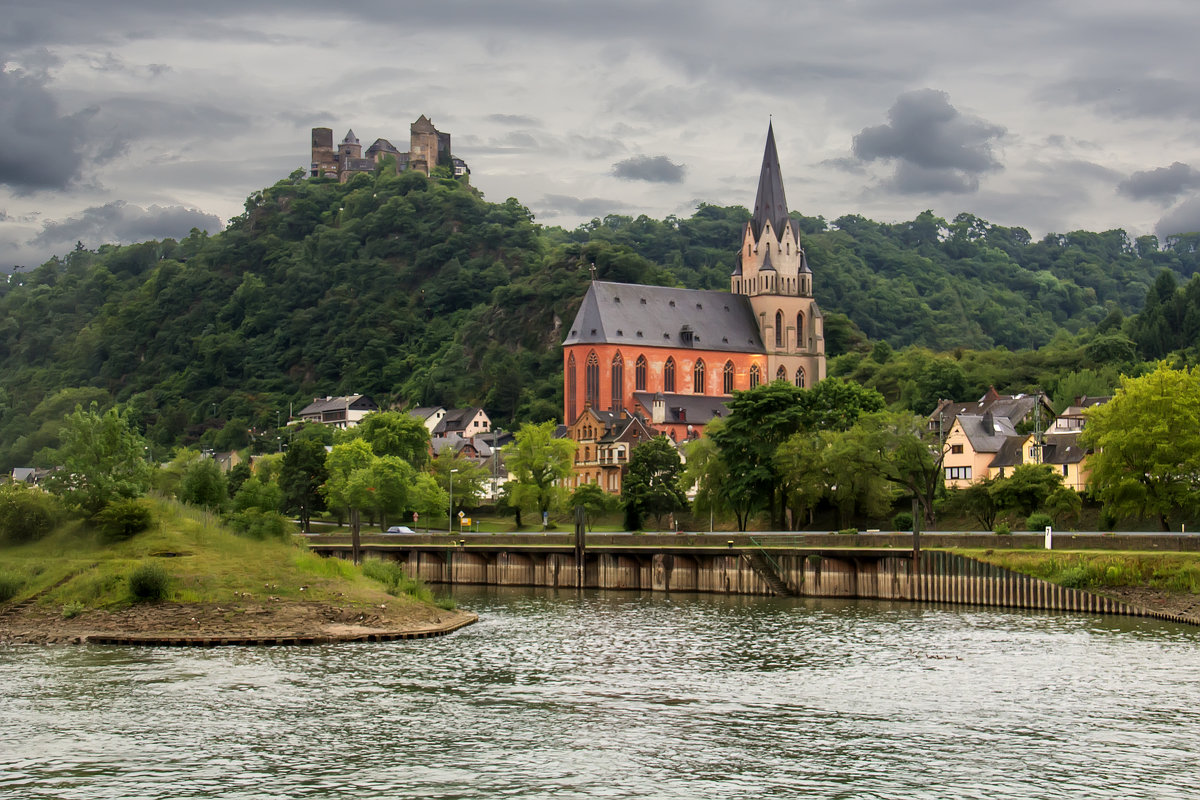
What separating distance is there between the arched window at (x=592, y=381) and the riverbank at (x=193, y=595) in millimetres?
99317

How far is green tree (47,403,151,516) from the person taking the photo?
5909 centimetres

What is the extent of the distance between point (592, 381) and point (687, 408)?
10556 mm

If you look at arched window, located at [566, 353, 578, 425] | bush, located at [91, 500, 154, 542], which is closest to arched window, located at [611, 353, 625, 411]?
arched window, located at [566, 353, 578, 425]

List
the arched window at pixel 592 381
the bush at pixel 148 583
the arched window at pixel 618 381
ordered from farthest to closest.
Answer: the arched window at pixel 618 381, the arched window at pixel 592 381, the bush at pixel 148 583

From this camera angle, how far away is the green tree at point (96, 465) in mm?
59094

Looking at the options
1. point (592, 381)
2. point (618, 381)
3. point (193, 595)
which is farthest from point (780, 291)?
point (193, 595)

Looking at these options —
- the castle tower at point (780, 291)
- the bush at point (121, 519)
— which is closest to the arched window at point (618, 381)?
the castle tower at point (780, 291)

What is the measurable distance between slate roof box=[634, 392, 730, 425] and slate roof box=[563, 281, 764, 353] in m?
6.98

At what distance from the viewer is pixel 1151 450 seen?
245 ft

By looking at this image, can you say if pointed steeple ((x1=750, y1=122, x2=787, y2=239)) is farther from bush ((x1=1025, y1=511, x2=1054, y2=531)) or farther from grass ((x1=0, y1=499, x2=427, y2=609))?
grass ((x1=0, y1=499, x2=427, y2=609))

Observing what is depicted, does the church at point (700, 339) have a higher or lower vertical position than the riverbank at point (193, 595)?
higher

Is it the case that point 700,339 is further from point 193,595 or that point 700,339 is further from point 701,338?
point 193,595

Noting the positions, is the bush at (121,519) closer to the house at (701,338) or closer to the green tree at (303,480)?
the green tree at (303,480)

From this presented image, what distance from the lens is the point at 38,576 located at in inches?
2184
